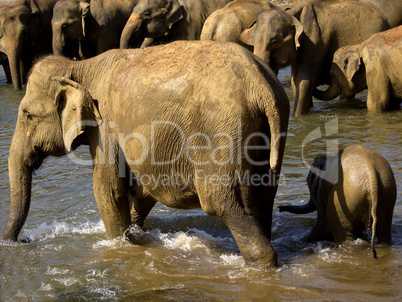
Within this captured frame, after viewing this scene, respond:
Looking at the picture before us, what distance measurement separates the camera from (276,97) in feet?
14.1

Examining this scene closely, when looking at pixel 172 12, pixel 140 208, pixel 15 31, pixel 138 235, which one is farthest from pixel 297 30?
pixel 15 31

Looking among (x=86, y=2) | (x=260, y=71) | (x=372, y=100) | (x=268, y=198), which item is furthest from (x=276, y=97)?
(x=86, y=2)

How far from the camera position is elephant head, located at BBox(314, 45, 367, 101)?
1047 cm

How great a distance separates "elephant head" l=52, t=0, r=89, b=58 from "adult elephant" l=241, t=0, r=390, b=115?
520 cm

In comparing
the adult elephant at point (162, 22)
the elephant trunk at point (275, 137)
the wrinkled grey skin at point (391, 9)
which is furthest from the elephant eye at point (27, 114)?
the wrinkled grey skin at point (391, 9)

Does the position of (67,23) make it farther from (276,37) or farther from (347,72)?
(347,72)

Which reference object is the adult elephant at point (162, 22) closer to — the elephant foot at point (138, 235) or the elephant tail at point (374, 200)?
the elephant foot at point (138, 235)

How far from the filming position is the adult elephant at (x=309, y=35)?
11.0 meters

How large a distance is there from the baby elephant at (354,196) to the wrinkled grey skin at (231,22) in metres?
7.78

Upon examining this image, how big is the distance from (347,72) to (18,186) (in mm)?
6910

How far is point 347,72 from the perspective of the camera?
10.6 m

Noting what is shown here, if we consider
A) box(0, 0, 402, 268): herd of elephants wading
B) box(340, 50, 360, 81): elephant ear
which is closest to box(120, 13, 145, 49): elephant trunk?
box(340, 50, 360, 81): elephant ear

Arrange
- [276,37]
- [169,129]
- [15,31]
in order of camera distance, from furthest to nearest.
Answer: [15,31]
[276,37]
[169,129]

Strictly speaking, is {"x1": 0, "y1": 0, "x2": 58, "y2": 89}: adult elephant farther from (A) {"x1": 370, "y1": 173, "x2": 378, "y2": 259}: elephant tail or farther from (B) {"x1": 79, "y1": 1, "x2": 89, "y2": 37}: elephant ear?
(A) {"x1": 370, "y1": 173, "x2": 378, "y2": 259}: elephant tail
